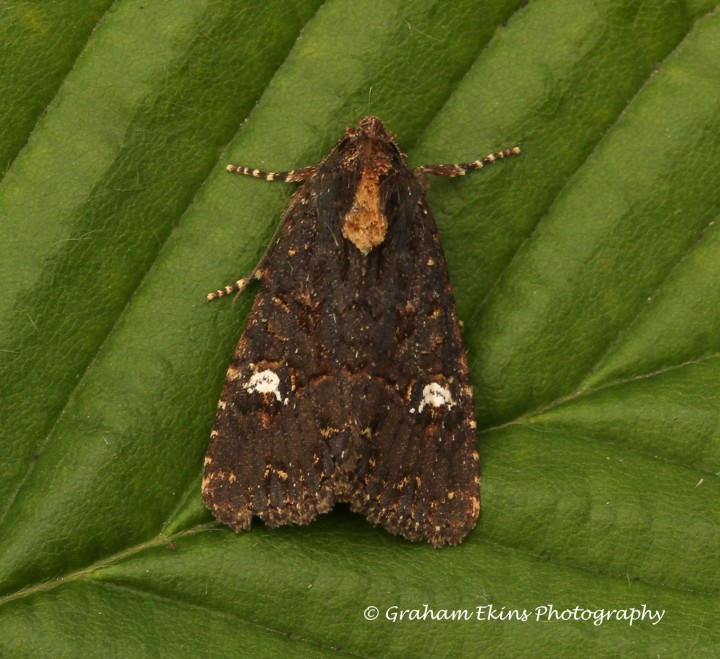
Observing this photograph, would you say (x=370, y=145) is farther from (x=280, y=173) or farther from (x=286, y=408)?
(x=286, y=408)

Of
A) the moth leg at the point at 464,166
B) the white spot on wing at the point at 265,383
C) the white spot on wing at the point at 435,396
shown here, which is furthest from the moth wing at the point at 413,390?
the white spot on wing at the point at 265,383

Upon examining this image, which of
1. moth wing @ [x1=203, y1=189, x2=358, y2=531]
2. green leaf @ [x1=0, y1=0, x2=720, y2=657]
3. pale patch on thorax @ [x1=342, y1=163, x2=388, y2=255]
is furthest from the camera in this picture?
pale patch on thorax @ [x1=342, y1=163, x2=388, y2=255]

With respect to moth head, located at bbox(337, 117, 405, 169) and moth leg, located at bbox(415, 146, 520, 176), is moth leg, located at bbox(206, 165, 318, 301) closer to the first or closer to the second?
moth head, located at bbox(337, 117, 405, 169)

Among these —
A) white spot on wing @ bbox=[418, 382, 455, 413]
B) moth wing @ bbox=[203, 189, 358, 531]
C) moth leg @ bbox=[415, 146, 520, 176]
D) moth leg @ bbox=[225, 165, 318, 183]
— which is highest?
moth leg @ bbox=[415, 146, 520, 176]

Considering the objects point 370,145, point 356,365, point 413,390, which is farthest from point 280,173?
point 413,390

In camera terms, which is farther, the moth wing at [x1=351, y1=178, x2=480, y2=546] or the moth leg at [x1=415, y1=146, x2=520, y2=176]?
the moth leg at [x1=415, y1=146, x2=520, y2=176]

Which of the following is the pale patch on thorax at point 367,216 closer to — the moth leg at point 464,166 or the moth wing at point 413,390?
the moth wing at point 413,390

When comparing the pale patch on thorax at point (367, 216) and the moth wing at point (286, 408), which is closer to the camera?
the moth wing at point (286, 408)

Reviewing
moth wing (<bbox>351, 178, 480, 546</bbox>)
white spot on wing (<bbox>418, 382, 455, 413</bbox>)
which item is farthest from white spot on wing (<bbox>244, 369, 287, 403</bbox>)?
white spot on wing (<bbox>418, 382, 455, 413</bbox>)
